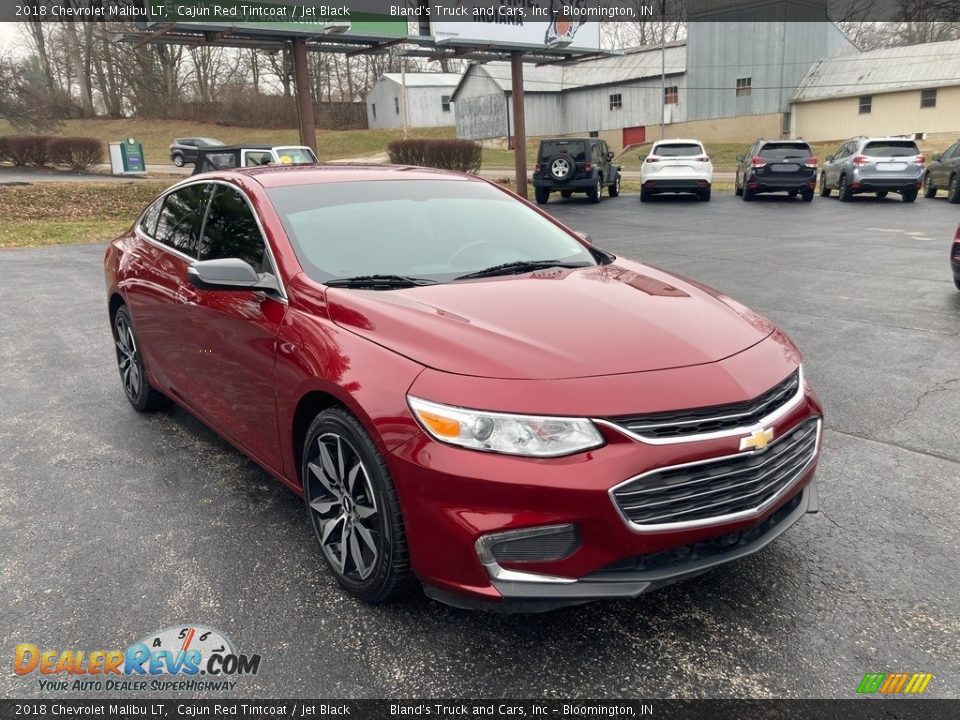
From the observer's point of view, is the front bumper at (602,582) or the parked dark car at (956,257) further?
the parked dark car at (956,257)

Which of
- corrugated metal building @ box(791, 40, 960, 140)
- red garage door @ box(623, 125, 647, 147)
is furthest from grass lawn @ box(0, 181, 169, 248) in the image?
corrugated metal building @ box(791, 40, 960, 140)

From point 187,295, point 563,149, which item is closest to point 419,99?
point 563,149

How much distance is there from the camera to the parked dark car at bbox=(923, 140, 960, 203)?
19984 mm

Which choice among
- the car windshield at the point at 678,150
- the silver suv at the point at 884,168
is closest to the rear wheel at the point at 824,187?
the silver suv at the point at 884,168

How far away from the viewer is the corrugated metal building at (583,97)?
163ft

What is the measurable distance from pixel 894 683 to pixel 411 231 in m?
2.70

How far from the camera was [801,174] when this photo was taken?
21.2 metres

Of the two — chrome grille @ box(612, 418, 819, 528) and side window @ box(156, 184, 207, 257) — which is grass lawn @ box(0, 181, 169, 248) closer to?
side window @ box(156, 184, 207, 257)

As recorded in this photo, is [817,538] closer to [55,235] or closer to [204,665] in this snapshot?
[204,665]

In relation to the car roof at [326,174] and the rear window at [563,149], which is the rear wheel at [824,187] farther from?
the car roof at [326,174]

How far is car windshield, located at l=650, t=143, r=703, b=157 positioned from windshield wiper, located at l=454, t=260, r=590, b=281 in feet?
65.9

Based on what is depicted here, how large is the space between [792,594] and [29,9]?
197 ft

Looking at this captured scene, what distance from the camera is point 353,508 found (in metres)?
2.89

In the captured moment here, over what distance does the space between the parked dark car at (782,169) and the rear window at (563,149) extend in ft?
15.7
